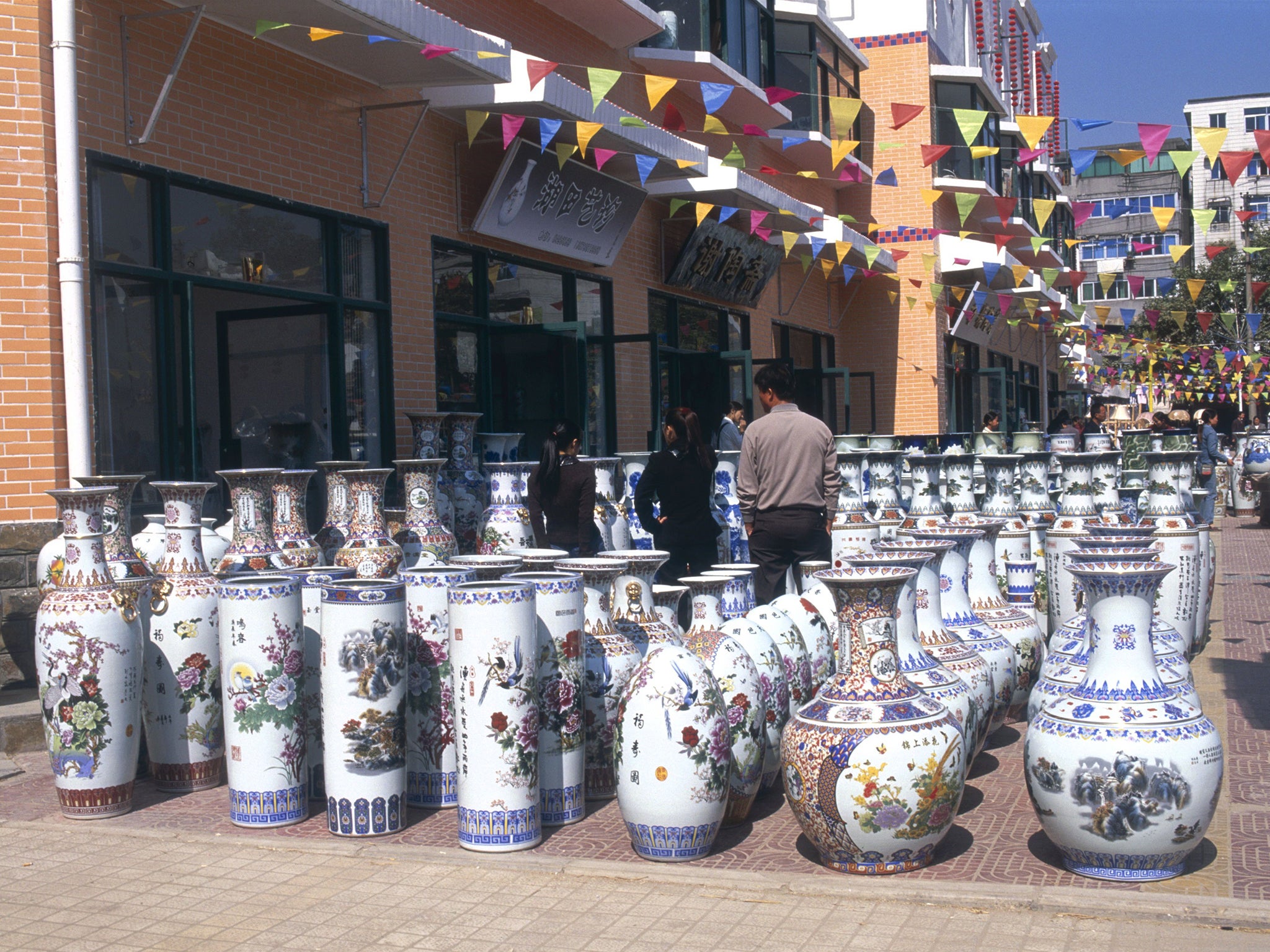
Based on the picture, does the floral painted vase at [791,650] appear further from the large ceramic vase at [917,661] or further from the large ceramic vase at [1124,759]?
the large ceramic vase at [1124,759]

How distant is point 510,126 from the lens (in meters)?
9.12

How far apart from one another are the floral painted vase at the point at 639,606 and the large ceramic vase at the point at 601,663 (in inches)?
2.4

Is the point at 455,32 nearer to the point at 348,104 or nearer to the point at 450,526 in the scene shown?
the point at 348,104

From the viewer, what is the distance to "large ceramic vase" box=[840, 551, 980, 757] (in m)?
4.70

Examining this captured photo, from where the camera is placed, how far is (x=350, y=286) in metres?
9.16

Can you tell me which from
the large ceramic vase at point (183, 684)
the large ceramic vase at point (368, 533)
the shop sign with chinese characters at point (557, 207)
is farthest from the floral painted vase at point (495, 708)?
the shop sign with chinese characters at point (557, 207)

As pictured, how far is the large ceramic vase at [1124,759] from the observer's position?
4.05 metres

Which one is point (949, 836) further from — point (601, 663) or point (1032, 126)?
point (1032, 126)

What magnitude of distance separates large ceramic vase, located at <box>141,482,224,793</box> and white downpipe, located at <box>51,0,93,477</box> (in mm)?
1486

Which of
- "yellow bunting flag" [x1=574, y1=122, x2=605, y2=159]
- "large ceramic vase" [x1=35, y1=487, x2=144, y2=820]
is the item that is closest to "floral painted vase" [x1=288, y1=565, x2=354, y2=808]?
"large ceramic vase" [x1=35, y1=487, x2=144, y2=820]

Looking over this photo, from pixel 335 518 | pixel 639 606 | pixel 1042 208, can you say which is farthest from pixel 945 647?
pixel 1042 208

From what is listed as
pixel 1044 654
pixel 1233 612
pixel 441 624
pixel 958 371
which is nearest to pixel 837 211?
pixel 958 371

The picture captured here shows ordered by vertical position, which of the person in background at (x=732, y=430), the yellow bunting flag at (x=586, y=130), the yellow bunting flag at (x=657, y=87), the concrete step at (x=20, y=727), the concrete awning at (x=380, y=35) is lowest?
the concrete step at (x=20, y=727)

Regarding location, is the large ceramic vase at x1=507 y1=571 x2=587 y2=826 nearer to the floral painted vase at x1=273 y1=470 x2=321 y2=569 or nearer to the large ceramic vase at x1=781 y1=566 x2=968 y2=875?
the large ceramic vase at x1=781 y1=566 x2=968 y2=875
